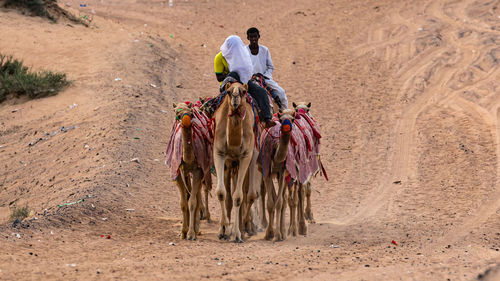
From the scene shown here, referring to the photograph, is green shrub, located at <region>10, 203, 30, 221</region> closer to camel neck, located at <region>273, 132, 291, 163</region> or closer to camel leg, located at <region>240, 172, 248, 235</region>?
camel leg, located at <region>240, 172, 248, 235</region>

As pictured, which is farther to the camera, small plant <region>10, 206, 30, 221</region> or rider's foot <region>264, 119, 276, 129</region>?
small plant <region>10, 206, 30, 221</region>

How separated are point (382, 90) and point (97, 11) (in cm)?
1403

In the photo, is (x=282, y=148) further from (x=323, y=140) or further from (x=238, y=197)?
(x=323, y=140)

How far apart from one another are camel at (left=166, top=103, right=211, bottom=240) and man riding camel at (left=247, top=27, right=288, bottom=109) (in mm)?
1803

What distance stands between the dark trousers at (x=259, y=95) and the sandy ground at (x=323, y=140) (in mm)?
1935

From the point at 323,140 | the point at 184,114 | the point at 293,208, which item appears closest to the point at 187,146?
the point at 184,114

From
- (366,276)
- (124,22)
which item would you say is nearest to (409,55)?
(124,22)

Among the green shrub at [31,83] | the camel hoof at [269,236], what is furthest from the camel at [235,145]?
the green shrub at [31,83]

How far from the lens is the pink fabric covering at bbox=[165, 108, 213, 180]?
10562 mm

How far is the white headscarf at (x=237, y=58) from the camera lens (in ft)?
36.2

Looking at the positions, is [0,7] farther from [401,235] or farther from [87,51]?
[401,235]

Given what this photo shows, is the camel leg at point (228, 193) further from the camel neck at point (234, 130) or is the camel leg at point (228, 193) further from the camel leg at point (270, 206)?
the camel neck at point (234, 130)

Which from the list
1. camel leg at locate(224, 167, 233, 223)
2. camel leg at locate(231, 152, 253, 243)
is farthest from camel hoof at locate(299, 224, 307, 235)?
camel leg at locate(231, 152, 253, 243)

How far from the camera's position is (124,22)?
2731 cm
